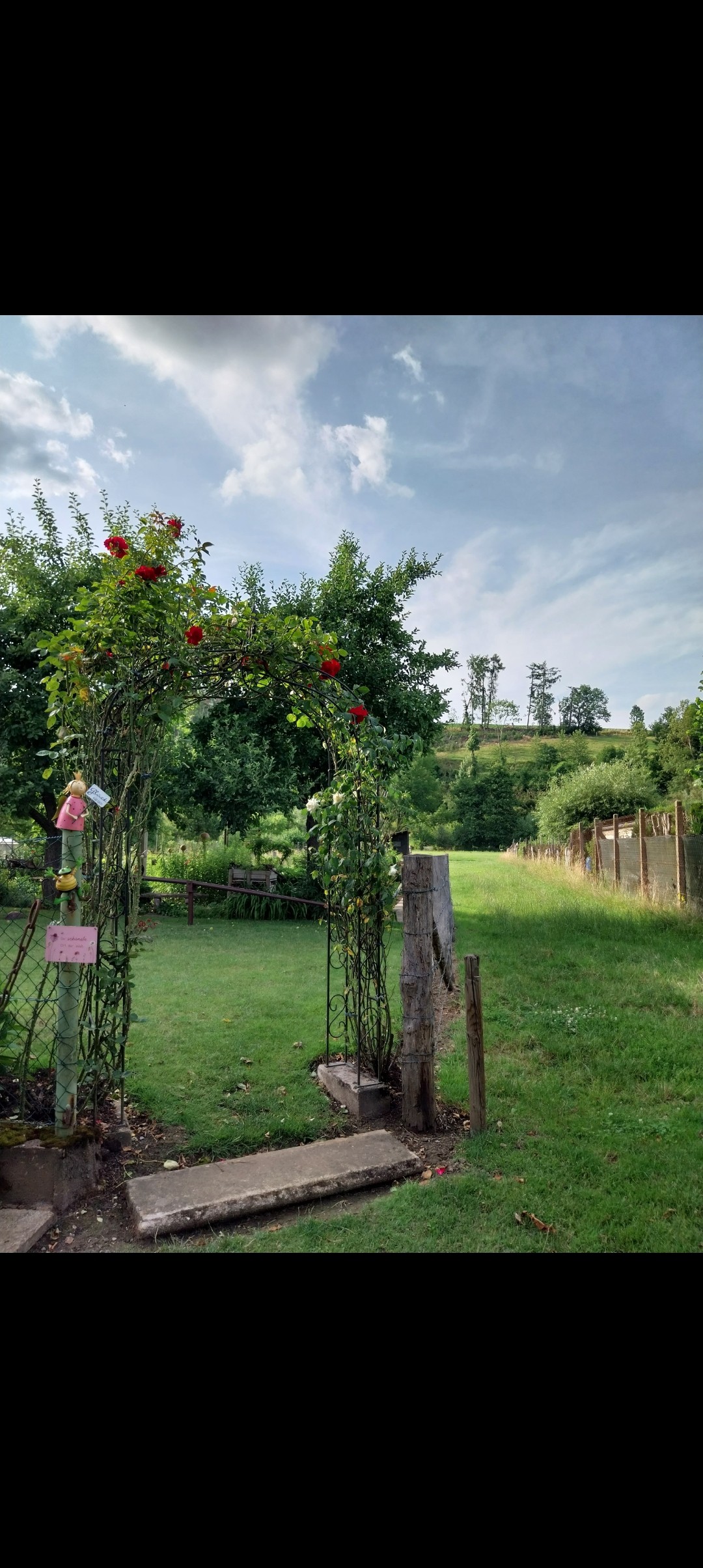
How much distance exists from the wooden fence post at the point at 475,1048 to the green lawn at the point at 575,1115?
104 mm

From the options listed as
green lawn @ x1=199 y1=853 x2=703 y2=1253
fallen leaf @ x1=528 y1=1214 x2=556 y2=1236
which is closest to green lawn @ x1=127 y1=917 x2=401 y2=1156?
green lawn @ x1=199 y1=853 x2=703 y2=1253

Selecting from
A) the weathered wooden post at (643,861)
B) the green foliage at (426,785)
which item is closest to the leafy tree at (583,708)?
the green foliage at (426,785)

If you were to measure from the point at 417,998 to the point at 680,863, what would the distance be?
199 inches

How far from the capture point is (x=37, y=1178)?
2.66m

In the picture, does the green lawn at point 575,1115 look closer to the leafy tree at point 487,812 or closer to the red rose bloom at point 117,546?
the red rose bloom at point 117,546

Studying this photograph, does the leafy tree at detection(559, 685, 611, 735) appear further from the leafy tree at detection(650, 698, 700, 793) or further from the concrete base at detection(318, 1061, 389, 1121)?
the concrete base at detection(318, 1061, 389, 1121)

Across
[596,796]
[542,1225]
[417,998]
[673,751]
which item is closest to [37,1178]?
[417,998]

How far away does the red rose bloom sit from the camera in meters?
2.85

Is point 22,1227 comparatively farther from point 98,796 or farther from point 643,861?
point 643,861

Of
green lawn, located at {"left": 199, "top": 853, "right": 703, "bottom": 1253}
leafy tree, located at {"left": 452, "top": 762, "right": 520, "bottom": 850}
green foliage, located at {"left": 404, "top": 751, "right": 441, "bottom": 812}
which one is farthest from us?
leafy tree, located at {"left": 452, "top": 762, "right": 520, "bottom": 850}

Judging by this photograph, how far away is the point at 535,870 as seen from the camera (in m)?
14.4

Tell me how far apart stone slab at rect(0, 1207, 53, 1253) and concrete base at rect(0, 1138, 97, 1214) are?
0.07m

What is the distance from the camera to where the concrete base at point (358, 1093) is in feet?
11.5
